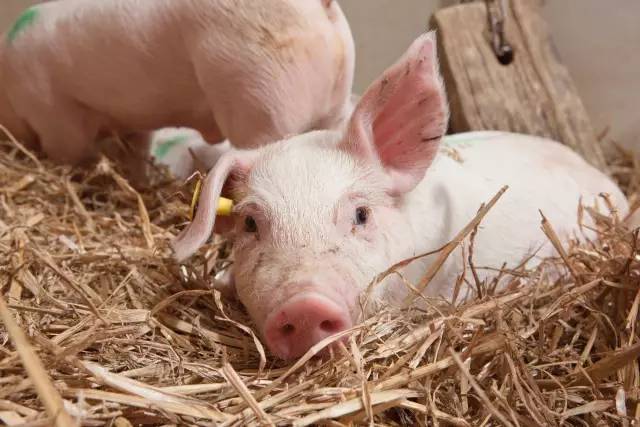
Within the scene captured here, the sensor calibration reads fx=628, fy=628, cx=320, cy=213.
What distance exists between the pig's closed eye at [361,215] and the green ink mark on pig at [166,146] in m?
1.89

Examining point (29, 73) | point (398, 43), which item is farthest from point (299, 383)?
point (29, 73)

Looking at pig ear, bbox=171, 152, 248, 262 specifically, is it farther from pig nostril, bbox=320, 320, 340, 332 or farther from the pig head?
pig nostril, bbox=320, 320, 340, 332

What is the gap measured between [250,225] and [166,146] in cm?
184

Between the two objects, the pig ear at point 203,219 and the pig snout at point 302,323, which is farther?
the pig ear at point 203,219

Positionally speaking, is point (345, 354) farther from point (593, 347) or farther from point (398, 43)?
point (398, 43)

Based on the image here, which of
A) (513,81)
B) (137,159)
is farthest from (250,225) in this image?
(513,81)

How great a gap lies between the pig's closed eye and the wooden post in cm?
144

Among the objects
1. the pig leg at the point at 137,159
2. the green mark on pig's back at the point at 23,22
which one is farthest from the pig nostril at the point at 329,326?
the green mark on pig's back at the point at 23,22

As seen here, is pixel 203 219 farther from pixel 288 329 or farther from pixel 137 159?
pixel 137 159

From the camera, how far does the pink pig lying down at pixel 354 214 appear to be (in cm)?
125

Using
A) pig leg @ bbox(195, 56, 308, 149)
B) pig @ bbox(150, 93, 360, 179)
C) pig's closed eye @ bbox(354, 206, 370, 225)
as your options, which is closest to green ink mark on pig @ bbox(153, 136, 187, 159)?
pig @ bbox(150, 93, 360, 179)

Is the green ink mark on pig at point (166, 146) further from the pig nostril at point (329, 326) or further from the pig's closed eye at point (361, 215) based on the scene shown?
the pig nostril at point (329, 326)

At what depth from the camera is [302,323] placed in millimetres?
1191

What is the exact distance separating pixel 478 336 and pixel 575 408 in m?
0.22
